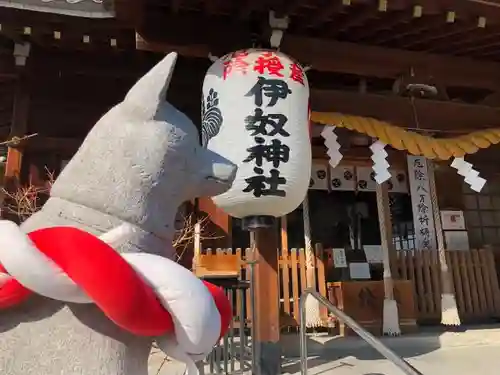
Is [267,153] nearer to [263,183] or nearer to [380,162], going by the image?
[263,183]

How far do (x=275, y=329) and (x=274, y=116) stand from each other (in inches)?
84.6

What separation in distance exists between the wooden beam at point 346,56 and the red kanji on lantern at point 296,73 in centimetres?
79

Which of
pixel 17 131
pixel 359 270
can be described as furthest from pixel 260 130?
pixel 359 270

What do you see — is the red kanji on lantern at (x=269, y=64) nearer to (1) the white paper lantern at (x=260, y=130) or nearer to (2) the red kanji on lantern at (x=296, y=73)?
(1) the white paper lantern at (x=260, y=130)

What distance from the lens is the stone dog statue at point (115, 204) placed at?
4.30ft

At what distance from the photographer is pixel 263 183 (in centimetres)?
412

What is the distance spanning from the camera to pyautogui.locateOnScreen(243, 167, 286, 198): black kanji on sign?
411 cm

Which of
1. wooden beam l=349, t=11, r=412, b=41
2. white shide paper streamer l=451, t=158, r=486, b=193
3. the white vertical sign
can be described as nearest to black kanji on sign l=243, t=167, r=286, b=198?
wooden beam l=349, t=11, r=412, b=41

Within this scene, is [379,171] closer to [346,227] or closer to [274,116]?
[274,116]

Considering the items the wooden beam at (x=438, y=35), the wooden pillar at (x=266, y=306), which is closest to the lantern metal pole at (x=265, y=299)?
the wooden pillar at (x=266, y=306)

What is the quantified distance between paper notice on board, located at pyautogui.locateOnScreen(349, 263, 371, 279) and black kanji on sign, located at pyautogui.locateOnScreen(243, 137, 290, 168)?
4.53m

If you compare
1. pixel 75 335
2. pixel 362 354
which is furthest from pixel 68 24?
pixel 362 354

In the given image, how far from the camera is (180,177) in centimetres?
160

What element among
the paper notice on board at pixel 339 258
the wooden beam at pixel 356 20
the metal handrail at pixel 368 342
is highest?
the wooden beam at pixel 356 20
